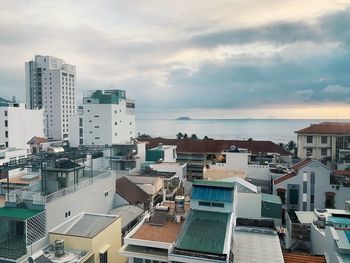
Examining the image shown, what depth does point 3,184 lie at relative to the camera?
22.9m

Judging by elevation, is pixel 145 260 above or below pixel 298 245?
above

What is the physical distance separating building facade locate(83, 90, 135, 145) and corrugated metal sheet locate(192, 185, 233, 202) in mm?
38344

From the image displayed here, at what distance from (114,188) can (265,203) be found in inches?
461

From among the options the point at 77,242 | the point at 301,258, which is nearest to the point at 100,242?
the point at 77,242

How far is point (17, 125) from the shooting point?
199ft

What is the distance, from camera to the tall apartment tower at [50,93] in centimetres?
9331

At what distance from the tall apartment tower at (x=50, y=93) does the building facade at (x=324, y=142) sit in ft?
233

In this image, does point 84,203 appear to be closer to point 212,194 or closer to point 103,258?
point 103,258

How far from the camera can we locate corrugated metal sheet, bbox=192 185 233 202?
15.2m

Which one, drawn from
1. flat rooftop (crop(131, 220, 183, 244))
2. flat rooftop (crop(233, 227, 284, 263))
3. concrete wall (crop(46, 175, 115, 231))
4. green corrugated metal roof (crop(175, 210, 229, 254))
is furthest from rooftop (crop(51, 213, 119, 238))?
flat rooftop (crop(233, 227, 284, 263))

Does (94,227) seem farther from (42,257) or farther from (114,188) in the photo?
(114,188)

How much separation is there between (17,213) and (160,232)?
7.58 m

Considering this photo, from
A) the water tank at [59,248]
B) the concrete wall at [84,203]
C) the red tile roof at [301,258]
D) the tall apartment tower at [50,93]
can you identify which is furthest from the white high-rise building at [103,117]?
the tall apartment tower at [50,93]

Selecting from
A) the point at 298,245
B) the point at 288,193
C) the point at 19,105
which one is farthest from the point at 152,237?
the point at 19,105
